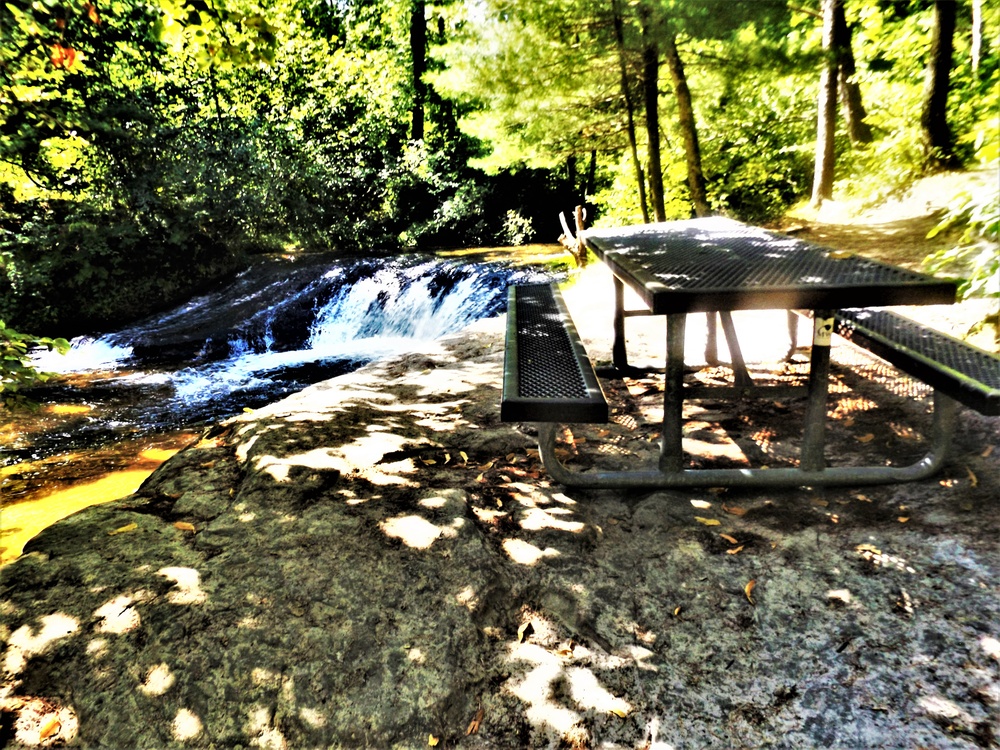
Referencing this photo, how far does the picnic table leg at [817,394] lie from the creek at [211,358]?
4149 mm

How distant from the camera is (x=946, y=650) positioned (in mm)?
1955

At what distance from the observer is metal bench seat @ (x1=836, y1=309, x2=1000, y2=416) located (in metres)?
2.41

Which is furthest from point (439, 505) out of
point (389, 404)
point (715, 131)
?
point (715, 131)

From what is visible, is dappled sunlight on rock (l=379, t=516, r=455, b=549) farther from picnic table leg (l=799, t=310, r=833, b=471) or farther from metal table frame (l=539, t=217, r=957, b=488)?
picnic table leg (l=799, t=310, r=833, b=471)

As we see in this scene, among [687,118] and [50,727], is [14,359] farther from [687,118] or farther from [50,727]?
[687,118]

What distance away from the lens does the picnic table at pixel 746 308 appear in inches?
93.7

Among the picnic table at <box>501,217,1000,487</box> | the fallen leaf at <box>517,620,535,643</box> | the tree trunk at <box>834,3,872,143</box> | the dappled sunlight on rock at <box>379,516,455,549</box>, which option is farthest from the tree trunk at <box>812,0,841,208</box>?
the fallen leaf at <box>517,620,535,643</box>

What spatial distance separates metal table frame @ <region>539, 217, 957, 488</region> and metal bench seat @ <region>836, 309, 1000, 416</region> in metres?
0.17

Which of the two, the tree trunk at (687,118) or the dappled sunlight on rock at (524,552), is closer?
the dappled sunlight on rock at (524,552)

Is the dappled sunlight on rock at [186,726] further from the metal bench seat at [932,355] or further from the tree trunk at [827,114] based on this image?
the tree trunk at [827,114]

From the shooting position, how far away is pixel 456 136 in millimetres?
21250

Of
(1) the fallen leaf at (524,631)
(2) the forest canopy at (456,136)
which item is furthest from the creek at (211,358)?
(1) the fallen leaf at (524,631)

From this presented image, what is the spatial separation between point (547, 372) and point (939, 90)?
8210 mm

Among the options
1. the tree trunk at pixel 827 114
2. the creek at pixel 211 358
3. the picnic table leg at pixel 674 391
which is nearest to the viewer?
the picnic table leg at pixel 674 391
